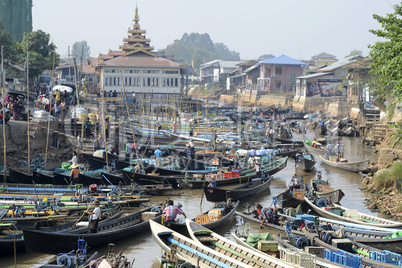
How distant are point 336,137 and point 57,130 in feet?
77.7

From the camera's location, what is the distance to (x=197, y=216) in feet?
58.1

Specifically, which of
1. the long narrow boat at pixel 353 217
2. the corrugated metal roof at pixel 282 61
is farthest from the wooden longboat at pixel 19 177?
the corrugated metal roof at pixel 282 61

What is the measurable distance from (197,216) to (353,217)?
508 cm

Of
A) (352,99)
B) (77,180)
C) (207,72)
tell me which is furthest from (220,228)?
(207,72)

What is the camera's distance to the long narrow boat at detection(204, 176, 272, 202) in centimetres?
2078

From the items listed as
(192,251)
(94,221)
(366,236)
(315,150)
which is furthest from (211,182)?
(315,150)

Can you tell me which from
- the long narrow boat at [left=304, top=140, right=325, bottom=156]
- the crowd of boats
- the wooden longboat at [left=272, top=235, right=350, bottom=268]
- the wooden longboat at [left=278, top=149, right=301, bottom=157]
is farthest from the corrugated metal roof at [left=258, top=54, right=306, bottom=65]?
the wooden longboat at [left=272, top=235, right=350, bottom=268]

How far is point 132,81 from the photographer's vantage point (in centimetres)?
6047

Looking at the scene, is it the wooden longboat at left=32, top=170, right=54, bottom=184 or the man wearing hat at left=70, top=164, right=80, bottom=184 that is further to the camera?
the wooden longboat at left=32, top=170, right=54, bottom=184

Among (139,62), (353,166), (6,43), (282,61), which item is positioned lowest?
(353,166)

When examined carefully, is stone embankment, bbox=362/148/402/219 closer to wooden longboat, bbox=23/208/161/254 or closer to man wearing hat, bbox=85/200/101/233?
wooden longboat, bbox=23/208/161/254

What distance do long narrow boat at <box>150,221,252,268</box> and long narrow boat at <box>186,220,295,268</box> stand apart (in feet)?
1.12

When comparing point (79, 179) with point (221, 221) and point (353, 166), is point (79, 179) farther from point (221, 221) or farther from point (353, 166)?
point (353, 166)

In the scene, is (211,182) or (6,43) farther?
(6,43)
